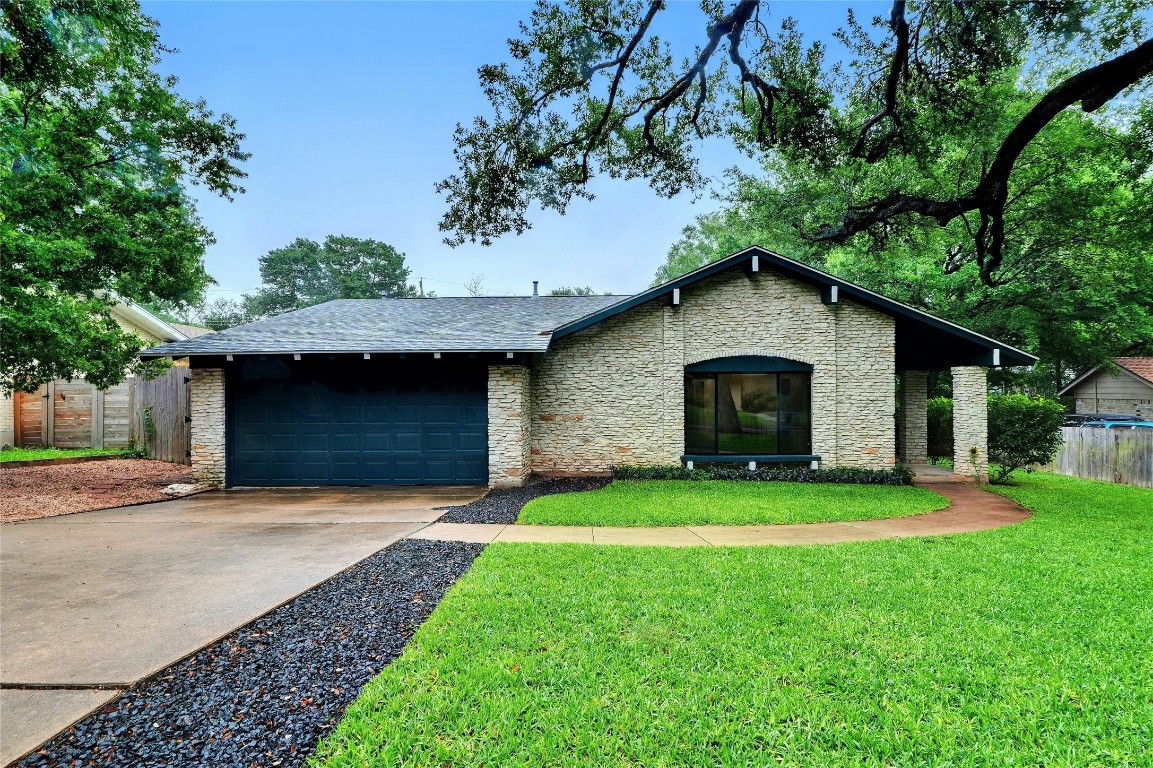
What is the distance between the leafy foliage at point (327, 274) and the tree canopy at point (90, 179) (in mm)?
30356

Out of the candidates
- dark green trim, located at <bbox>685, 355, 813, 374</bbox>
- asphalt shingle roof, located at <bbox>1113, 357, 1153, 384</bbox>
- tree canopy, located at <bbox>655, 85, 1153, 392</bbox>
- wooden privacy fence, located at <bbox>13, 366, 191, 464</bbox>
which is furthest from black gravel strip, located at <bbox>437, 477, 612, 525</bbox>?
asphalt shingle roof, located at <bbox>1113, 357, 1153, 384</bbox>

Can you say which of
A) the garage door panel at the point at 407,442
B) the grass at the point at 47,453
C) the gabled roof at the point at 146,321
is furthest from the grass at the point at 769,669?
the gabled roof at the point at 146,321

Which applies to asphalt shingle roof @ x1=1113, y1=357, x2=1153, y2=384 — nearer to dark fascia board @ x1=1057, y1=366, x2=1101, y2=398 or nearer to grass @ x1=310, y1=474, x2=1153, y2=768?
dark fascia board @ x1=1057, y1=366, x2=1101, y2=398

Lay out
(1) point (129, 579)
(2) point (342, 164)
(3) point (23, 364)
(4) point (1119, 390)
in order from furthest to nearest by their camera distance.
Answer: (4) point (1119, 390) < (2) point (342, 164) < (3) point (23, 364) < (1) point (129, 579)

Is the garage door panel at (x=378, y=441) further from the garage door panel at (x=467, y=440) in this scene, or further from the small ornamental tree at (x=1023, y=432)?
the small ornamental tree at (x=1023, y=432)

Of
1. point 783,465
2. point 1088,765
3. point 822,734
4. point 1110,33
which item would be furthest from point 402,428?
point 1110,33

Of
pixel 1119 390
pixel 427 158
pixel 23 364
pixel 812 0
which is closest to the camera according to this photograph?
pixel 812 0

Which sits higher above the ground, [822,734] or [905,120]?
[905,120]

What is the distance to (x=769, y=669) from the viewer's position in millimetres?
2963

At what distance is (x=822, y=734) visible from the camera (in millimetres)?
2432

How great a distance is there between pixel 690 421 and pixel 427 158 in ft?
30.6

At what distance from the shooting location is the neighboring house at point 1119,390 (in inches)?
1024

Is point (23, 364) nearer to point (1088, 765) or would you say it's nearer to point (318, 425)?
point (318, 425)

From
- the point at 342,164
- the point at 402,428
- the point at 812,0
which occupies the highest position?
the point at 342,164
